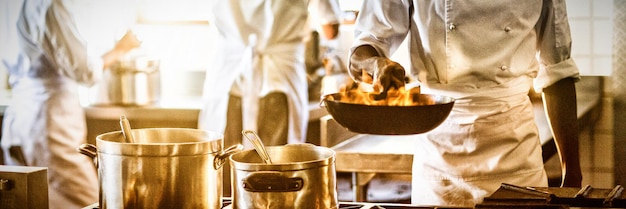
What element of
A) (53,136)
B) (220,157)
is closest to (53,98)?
(53,136)

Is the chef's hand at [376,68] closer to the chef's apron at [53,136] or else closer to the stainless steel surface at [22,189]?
the stainless steel surface at [22,189]

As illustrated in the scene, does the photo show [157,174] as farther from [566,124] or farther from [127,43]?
[127,43]

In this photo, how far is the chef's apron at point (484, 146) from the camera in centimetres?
256

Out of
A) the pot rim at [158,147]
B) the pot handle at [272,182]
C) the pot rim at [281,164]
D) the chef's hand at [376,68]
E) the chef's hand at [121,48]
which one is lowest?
the pot handle at [272,182]

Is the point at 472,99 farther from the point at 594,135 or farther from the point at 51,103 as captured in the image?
the point at 51,103

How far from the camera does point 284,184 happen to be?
1673mm

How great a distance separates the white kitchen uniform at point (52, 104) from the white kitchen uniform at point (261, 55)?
732 mm

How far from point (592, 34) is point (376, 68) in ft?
5.39

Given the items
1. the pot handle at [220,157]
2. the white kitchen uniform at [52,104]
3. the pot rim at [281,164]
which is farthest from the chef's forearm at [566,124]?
the white kitchen uniform at [52,104]

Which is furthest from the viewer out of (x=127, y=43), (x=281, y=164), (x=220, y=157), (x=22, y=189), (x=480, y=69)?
(x=127, y=43)

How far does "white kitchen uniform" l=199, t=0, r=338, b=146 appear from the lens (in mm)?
3668

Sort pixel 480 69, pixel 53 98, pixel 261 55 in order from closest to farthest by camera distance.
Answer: pixel 480 69
pixel 261 55
pixel 53 98

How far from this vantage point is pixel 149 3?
3.89 meters

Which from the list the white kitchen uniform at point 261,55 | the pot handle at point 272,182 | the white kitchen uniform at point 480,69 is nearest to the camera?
the pot handle at point 272,182
